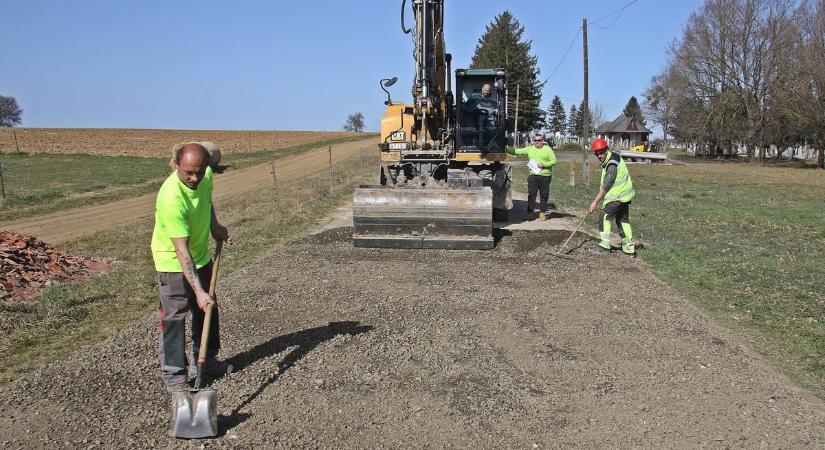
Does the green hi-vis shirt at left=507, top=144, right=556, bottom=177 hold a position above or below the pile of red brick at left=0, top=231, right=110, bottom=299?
above

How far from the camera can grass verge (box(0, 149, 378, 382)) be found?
5730mm

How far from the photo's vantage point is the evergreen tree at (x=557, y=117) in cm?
12212

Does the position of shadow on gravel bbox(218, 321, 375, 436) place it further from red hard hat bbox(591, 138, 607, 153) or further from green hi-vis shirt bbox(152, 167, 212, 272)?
red hard hat bbox(591, 138, 607, 153)

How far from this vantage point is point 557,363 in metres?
5.20

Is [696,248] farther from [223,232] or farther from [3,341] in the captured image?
[3,341]

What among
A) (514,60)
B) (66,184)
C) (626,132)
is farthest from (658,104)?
(66,184)

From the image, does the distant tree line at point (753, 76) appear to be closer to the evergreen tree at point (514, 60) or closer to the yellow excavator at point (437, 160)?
the evergreen tree at point (514, 60)

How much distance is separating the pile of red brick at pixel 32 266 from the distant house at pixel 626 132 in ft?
270

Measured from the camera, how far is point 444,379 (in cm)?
485

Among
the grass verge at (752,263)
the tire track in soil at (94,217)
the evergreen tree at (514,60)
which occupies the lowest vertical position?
the tire track in soil at (94,217)

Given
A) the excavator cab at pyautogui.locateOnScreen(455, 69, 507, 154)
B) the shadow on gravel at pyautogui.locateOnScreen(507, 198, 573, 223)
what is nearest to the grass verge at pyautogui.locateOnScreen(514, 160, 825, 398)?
the shadow on gravel at pyautogui.locateOnScreen(507, 198, 573, 223)

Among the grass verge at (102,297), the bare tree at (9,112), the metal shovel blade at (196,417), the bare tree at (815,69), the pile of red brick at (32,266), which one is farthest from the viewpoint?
the bare tree at (9,112)

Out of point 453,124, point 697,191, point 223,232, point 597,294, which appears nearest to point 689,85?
point 697,191

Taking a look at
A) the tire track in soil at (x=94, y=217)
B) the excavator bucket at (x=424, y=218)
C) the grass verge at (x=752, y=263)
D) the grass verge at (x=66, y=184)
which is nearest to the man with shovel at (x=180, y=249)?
the grass verge at (x=752, y=263)
